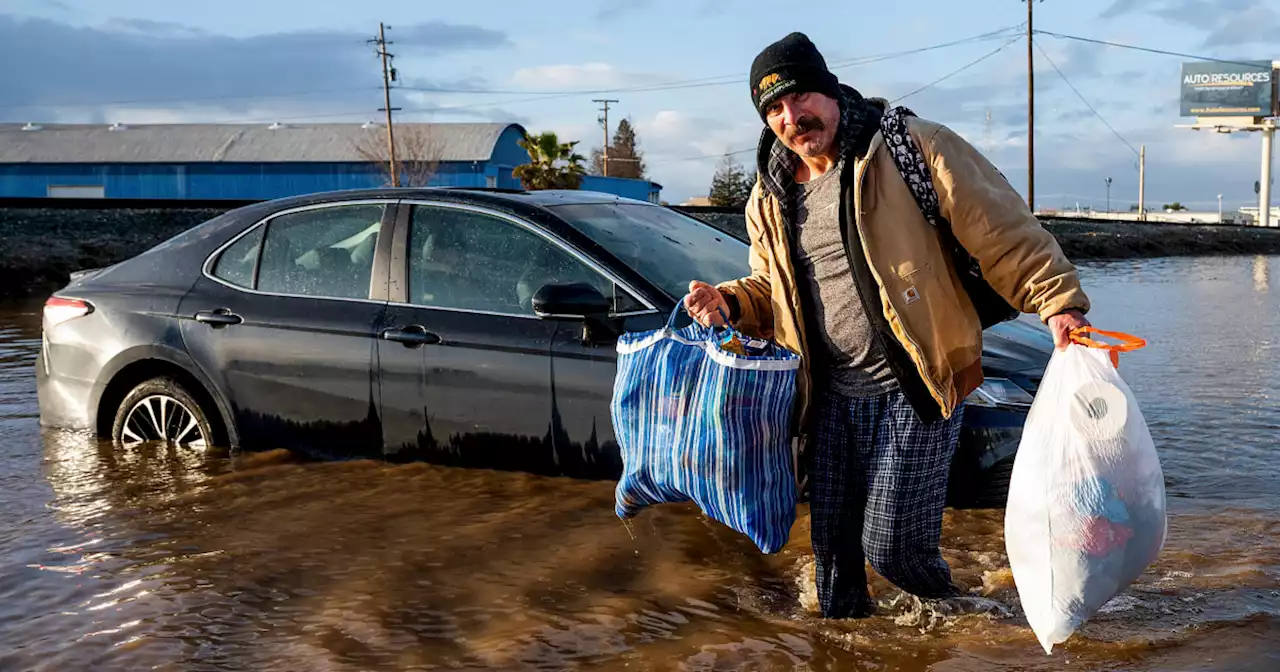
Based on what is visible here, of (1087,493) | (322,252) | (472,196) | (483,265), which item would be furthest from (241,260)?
(1087,493)

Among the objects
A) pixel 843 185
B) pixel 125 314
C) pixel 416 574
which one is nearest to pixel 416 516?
pixel 416 574

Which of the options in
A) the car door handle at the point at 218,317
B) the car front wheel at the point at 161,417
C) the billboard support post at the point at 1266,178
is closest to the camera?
the car door handle at the point at 218,317

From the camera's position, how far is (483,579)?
4.11 metres

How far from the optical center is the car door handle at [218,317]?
5.31 meters

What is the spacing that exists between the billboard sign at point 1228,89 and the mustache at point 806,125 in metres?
103

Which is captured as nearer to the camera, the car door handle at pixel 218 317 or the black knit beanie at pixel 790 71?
the black knit beanie at pixel 790 71

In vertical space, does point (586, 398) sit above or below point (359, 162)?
below

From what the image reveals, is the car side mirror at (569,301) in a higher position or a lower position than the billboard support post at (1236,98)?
lower

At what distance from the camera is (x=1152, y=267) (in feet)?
91.4

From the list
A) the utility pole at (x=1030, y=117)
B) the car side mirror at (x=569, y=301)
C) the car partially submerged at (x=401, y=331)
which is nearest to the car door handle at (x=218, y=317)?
the car partially submerged at (x=401, y=331)

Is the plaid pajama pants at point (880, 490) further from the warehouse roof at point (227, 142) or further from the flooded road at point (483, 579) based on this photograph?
the warehouse roof at point (227, 142)

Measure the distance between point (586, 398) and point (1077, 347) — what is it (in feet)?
6.99

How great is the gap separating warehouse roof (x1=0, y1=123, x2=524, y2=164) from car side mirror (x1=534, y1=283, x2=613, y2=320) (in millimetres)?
51760

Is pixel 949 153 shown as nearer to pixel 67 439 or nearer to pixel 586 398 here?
pixel 586 398
